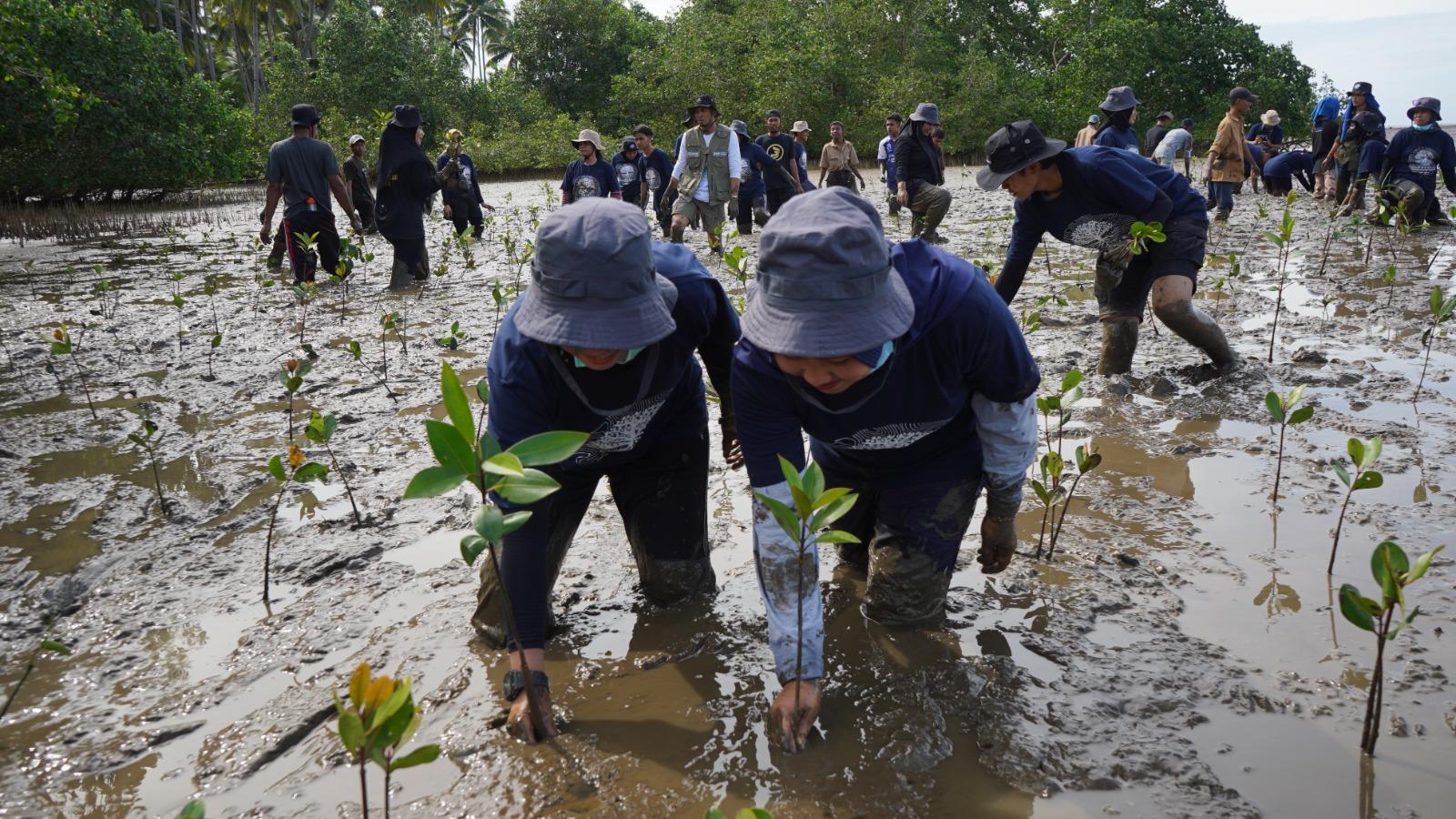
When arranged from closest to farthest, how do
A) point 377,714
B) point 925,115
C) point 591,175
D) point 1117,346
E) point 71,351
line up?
point 377,714 → point 1117,346 → point 71,351 → point 925,115 → point 591,175

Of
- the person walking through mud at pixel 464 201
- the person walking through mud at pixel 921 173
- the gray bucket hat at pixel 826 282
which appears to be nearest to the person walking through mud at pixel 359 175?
the person walking through mud at pixel 464 201

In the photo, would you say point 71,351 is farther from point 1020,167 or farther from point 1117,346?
point 1117,346

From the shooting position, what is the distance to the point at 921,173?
9.81 metres

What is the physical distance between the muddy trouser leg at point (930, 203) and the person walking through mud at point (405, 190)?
464cm

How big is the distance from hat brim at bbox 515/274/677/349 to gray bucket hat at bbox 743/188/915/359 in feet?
0.89

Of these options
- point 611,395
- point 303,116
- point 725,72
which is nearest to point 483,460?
point 611,395

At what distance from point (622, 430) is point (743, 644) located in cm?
73

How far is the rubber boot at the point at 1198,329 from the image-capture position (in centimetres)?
447

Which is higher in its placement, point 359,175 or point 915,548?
point 359,175

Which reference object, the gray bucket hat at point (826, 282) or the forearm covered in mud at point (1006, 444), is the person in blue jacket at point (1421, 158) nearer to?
the forearm covered in mud at point (1006, 444)

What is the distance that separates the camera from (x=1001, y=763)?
217cm

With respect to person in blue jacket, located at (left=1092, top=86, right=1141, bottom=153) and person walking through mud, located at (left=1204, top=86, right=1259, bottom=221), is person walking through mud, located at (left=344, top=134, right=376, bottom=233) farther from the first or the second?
person walking through mud, located at (left=1204, top=86, right=1259, bottom=221)

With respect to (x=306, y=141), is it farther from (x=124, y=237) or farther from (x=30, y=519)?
(x=124, y=237)

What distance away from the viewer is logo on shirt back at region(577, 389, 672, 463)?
2.47 meters
